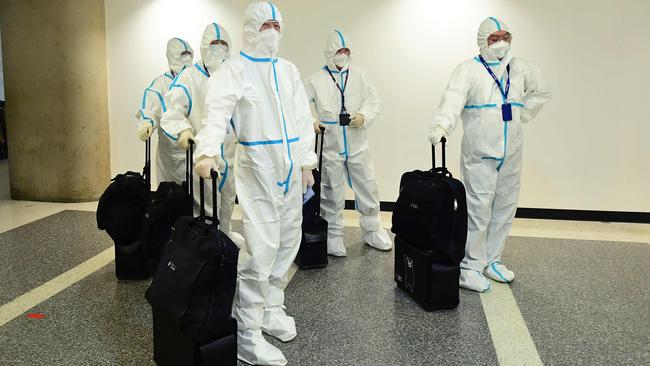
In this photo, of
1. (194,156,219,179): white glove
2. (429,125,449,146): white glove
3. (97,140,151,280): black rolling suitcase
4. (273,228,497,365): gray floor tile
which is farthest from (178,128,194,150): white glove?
(429,125,449,146): white glove

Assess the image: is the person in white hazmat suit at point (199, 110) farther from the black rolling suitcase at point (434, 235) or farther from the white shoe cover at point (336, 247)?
the black rolling suitcase at point (434, 235)

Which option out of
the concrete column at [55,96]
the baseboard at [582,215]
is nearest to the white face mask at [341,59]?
the baseboard at [582,215]

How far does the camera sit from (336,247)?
11.5 feet

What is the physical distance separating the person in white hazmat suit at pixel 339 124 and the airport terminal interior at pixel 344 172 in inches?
0.6

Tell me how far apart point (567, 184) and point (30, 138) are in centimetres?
510

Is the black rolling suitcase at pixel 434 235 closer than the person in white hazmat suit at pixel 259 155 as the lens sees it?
No

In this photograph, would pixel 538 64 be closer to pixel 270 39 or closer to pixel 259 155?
pixel 270 39

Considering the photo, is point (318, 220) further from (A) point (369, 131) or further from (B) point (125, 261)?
(A) point (369, 131)

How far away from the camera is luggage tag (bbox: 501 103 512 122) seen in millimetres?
2791

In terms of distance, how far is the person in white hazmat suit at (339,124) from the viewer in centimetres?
348

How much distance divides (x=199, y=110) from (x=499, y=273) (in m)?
1.98

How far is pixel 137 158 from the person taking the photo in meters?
5.33

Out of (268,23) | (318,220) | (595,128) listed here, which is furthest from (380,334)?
(595,128)

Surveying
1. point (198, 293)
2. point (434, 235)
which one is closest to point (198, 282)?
point (198, 293)
